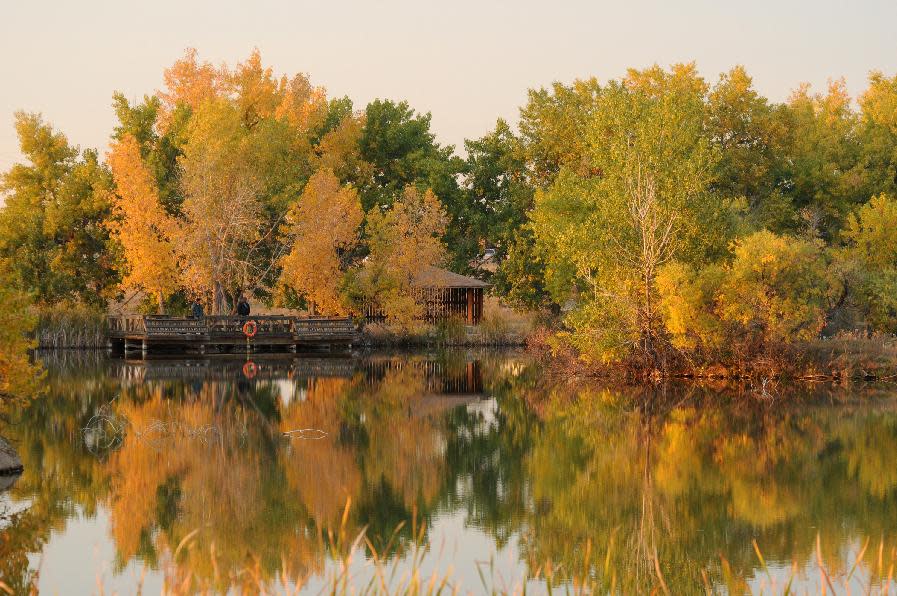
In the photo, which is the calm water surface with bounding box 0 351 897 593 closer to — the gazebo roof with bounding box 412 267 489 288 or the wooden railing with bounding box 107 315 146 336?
the wooden railing with bounding box 107 315 146 336

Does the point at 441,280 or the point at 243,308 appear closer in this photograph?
the point at 243,308

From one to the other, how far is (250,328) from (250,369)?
940 cm

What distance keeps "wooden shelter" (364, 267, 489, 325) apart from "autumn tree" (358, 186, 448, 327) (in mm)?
389

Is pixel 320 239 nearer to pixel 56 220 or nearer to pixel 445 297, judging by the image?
pixel 445 297

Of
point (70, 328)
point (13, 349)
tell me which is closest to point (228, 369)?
point (70, 328)

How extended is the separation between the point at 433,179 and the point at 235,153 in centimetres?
1167

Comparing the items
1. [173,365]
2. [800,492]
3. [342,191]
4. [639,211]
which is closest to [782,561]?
[800,492]

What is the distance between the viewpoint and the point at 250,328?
50.2 m

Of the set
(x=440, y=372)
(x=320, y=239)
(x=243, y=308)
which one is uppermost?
(x=320, y=239)

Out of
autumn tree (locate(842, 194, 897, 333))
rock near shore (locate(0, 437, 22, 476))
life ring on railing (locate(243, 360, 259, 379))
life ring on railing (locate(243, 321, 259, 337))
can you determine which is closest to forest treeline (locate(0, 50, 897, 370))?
autumn tree (locate(842, 194, 897, 333))

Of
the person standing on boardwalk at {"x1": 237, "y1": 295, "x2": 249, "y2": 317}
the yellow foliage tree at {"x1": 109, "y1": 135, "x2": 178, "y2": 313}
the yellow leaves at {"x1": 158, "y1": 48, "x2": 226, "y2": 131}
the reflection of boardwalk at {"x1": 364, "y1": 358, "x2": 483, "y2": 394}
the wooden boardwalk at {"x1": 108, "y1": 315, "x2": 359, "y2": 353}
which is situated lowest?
the reflection of boardwalk at {"x1": 364, "y1": 358, "x2": 483, "y2": 394}

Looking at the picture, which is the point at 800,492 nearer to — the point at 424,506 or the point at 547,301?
the point at 424,506

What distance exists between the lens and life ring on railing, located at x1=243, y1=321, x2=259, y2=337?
165 ft

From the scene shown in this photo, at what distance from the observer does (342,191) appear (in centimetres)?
5466
